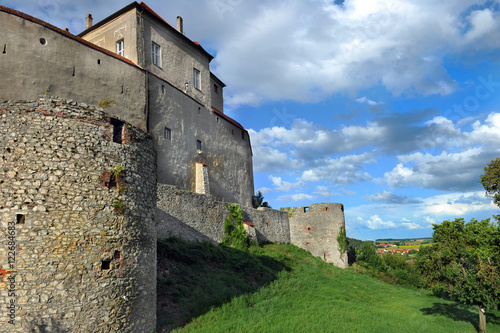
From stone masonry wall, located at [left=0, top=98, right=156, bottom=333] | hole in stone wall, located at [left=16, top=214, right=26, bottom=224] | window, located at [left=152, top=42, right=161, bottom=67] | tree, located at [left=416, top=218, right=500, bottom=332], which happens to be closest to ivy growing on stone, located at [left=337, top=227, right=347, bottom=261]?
tree, located at [left=416, top=218, right=500, bottom=332]

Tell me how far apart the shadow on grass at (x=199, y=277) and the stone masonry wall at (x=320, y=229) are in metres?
9.90

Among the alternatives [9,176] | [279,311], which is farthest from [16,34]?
[279,311]

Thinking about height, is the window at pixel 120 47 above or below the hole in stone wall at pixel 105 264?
above

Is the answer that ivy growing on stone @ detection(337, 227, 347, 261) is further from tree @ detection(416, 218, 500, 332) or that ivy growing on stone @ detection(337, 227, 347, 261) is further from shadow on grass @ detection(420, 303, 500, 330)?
tree @ detection(416, 218, 500, 332)

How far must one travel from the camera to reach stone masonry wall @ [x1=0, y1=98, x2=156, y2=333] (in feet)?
22.6

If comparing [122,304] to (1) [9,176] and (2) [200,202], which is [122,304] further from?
(2) [200,202]

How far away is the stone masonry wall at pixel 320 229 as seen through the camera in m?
31.5

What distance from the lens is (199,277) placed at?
1566 cm

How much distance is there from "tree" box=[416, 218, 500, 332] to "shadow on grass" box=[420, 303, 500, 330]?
10.8 feet

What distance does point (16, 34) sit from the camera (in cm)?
1817

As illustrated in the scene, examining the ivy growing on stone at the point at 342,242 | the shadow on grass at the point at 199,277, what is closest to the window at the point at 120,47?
the shadow on grass at the point at 199,277

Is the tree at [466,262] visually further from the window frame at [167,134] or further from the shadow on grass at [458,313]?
the window frame at [167,134]

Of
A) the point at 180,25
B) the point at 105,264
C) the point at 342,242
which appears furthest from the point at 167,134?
the point at 105,264

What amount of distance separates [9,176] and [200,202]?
15.3m
